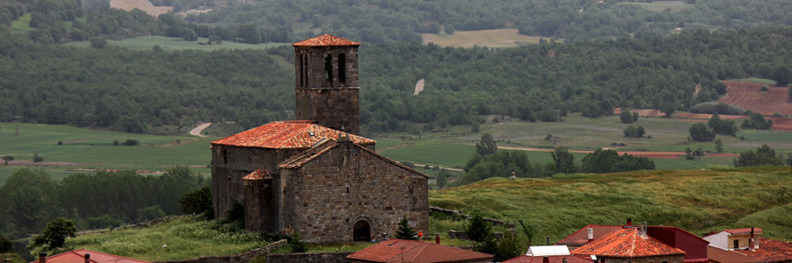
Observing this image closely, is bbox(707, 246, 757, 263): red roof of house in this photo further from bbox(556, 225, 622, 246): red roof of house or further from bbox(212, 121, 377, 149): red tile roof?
bbox(212, 121, 377, 149): red tile roof

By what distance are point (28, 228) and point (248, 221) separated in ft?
270

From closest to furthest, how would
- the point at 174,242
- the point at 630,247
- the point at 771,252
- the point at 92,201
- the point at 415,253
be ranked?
1. the point at 415,253
2. the point at 630,247
3. the point at 174,242
4. the point at 771,252
5. the point at 92,201

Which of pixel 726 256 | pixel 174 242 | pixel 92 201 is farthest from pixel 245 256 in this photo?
pixel 92 201

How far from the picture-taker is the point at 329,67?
98.2 m

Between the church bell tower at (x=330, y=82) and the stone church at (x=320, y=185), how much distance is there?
13.6ft

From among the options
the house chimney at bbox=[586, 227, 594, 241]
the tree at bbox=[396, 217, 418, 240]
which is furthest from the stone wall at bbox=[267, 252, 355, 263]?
the house chimney at bbox=[586, 227, 594, 241]

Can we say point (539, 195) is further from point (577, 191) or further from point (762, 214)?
point (762, 214)

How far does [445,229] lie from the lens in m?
94.8

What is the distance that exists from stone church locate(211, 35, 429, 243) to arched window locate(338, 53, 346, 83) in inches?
210

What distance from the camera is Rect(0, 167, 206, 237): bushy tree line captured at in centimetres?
16475

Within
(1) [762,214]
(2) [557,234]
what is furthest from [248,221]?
(1) [762,214]

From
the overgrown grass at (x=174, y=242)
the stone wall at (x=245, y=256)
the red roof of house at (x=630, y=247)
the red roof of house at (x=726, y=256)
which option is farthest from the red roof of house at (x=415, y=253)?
the red roof of house at (x=726, y=256)

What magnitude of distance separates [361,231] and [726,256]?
799 inches

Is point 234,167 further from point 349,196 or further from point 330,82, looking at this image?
point 349,196
